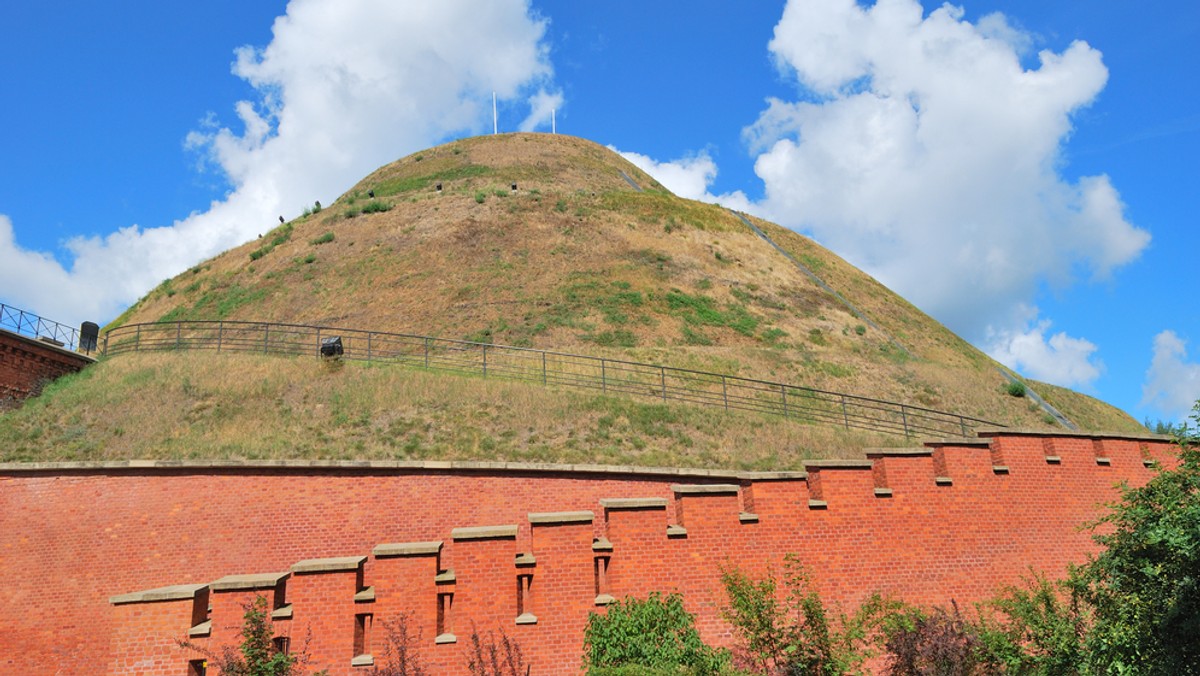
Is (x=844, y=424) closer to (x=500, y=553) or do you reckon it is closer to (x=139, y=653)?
(x=500, y=553)

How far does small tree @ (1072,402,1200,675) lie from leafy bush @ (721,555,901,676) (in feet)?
7.84

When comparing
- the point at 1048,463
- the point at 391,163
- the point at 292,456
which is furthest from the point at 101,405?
the point at 391,163

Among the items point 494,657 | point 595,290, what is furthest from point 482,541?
point 595,290

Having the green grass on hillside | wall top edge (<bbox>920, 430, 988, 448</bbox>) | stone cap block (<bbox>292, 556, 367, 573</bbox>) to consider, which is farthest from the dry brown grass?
stone cap block (<bbox>292, 556, 367, 573</bbox>)

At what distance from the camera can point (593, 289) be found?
109 ft

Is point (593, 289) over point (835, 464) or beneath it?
over

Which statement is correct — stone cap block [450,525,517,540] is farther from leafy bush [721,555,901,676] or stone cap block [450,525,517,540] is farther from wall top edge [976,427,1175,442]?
wall top edge [976,427,1175,442]

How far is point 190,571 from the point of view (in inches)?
504

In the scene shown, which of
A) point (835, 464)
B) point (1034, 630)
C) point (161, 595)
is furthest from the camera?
point (835, 464)

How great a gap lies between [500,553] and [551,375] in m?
15.2

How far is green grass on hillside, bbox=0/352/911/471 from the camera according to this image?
52.7 ft

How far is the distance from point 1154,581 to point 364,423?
15.1m

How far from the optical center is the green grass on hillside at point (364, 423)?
16062mm

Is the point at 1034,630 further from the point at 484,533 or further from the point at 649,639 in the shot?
the point at 484,533
